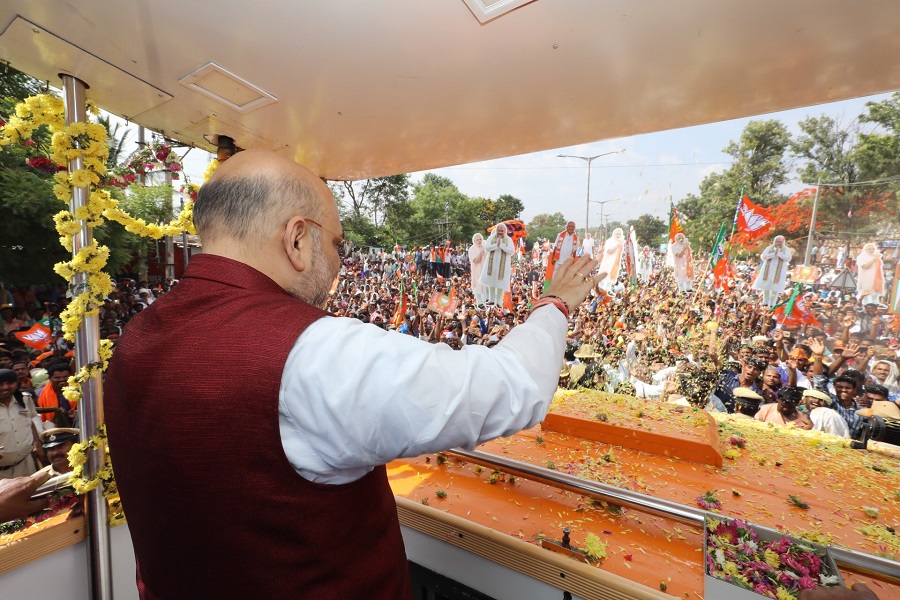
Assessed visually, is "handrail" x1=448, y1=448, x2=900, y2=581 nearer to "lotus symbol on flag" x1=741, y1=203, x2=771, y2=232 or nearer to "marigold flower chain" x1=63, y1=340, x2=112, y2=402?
"marigold flower chain" x1=63, y1=340, x2=112, y2=402

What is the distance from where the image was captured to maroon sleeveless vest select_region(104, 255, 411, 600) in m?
0.80

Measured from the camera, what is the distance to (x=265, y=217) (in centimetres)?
101

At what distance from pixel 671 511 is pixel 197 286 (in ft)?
6.62

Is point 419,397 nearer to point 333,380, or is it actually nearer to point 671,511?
point 333,380

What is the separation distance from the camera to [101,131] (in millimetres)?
2240

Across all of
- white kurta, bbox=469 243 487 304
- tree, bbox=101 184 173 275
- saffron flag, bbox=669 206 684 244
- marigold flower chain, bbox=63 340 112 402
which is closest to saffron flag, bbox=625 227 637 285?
saffron flag, bbox=669 206 684 244

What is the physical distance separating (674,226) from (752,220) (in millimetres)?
713

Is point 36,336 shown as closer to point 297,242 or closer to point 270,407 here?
point 297,242

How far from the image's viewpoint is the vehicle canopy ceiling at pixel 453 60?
1605 millimetres

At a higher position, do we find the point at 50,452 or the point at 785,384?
the point at 785,384

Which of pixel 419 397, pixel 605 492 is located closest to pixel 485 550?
pixel 605 492

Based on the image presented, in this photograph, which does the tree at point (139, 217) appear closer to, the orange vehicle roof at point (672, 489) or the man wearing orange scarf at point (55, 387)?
the man wearing orange scarf at point (55, 387)

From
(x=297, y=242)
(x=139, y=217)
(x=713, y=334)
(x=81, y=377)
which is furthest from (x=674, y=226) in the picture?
(x=139, y=217)

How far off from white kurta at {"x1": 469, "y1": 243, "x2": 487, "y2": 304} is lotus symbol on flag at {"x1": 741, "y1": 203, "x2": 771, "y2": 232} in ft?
9.65
